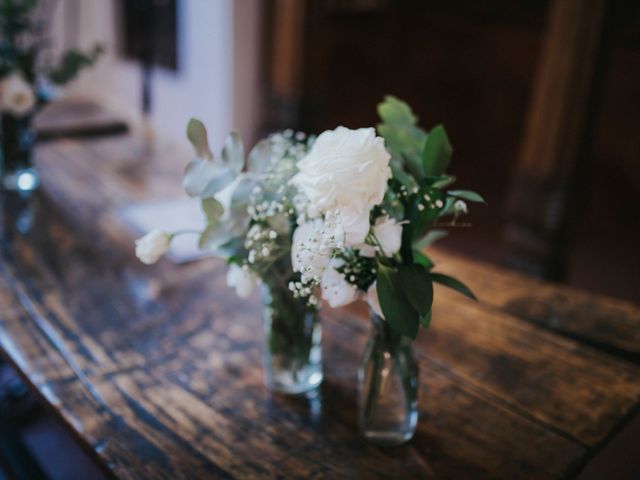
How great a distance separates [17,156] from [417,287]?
1.69m

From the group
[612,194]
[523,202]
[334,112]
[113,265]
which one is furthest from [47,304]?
[612,194]

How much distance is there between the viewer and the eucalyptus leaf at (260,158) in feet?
3.14

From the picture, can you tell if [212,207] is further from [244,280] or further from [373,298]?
[373,298]

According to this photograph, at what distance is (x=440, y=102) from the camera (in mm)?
4934

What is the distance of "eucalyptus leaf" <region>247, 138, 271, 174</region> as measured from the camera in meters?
0.96

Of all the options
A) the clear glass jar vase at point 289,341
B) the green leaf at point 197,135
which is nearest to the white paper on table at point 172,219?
A: the clear glass jar vase at point 289,341

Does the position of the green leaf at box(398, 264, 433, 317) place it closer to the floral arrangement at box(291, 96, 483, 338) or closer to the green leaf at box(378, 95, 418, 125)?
the floral arrangement at box(291, 96, 483, 338)

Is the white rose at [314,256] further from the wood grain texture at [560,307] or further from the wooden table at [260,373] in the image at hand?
the wood grain texture at [560,307]

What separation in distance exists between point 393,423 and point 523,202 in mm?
1921

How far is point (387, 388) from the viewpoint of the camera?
0.92m

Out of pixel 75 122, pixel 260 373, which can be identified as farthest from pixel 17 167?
pixel 260 373

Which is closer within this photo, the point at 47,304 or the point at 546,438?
the point at 546,438

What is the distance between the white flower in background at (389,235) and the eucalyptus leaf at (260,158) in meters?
0.24

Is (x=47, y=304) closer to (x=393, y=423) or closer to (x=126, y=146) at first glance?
(x=393, y=423)
